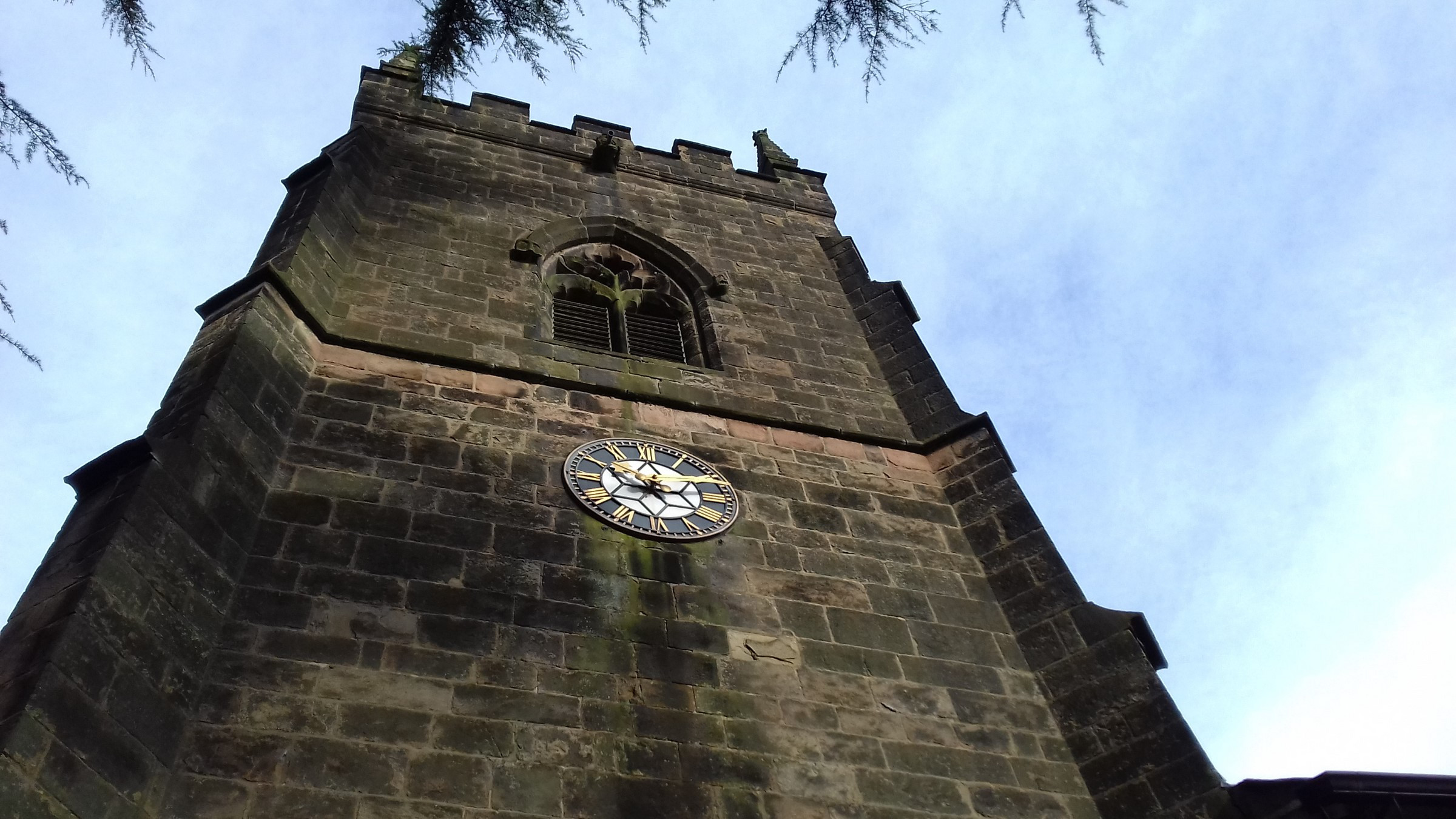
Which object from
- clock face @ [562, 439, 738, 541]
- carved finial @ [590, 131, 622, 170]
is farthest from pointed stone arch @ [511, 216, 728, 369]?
clock face @ [562, 439, 738, 541]

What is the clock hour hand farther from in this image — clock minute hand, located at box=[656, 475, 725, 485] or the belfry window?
the belfry window

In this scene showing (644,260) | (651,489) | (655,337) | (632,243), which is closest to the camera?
(651,489)

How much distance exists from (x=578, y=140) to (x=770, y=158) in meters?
3.10

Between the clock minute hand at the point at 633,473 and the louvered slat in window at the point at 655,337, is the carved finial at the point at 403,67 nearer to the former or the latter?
the louvered slat in window at the point at 655,337

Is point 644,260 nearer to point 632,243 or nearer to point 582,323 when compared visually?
point 632,243

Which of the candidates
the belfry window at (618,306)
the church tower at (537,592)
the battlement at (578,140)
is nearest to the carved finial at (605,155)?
the battlement at (578,140)

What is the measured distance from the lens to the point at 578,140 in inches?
591

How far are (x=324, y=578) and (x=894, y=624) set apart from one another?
3.20 m

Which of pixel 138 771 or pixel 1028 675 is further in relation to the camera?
pixel 1028 675

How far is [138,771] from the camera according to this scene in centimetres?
491

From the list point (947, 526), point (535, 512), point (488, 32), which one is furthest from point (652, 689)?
point (488, 32)

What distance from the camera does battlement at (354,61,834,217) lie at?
14.4 metres

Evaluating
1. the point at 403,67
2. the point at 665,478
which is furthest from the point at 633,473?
the point at 403,67

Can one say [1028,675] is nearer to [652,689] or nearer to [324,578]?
[652,689]
